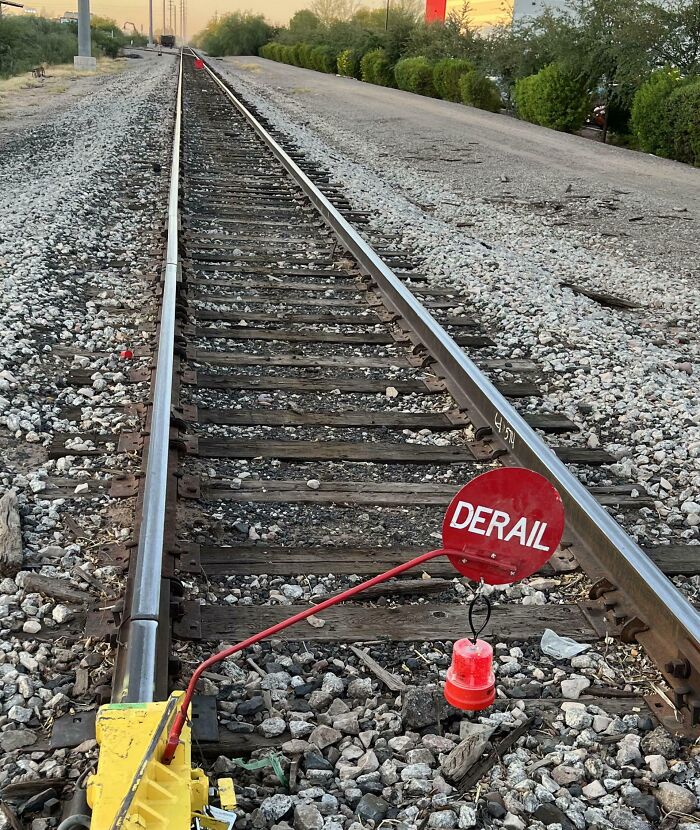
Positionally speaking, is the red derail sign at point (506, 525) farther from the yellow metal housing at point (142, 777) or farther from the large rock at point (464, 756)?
the yellow metal housing at point (142, 777)

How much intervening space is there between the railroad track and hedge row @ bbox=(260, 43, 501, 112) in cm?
2352

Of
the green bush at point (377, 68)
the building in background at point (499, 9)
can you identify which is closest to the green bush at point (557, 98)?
the building in background at point (499, 9)

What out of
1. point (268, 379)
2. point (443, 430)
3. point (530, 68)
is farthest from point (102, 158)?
point (530, 68)

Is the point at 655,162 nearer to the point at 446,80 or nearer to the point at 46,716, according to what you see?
the point at 446,80

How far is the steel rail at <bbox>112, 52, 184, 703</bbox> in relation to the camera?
2498 millimetres

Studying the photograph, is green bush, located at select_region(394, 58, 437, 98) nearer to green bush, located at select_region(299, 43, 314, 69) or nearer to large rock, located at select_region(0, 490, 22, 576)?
green bush, located at select_region(299, 43, 314, 69)

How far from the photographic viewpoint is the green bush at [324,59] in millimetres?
52844

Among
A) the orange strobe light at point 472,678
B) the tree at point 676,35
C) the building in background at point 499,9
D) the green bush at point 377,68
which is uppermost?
the building in background at point 499,9

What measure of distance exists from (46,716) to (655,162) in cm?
1844

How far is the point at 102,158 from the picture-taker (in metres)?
14.0

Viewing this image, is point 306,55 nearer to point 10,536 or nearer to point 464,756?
point 10,536

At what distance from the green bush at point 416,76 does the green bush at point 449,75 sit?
1196mm

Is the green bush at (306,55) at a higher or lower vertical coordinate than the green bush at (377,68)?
higher

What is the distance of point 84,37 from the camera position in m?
44.9
